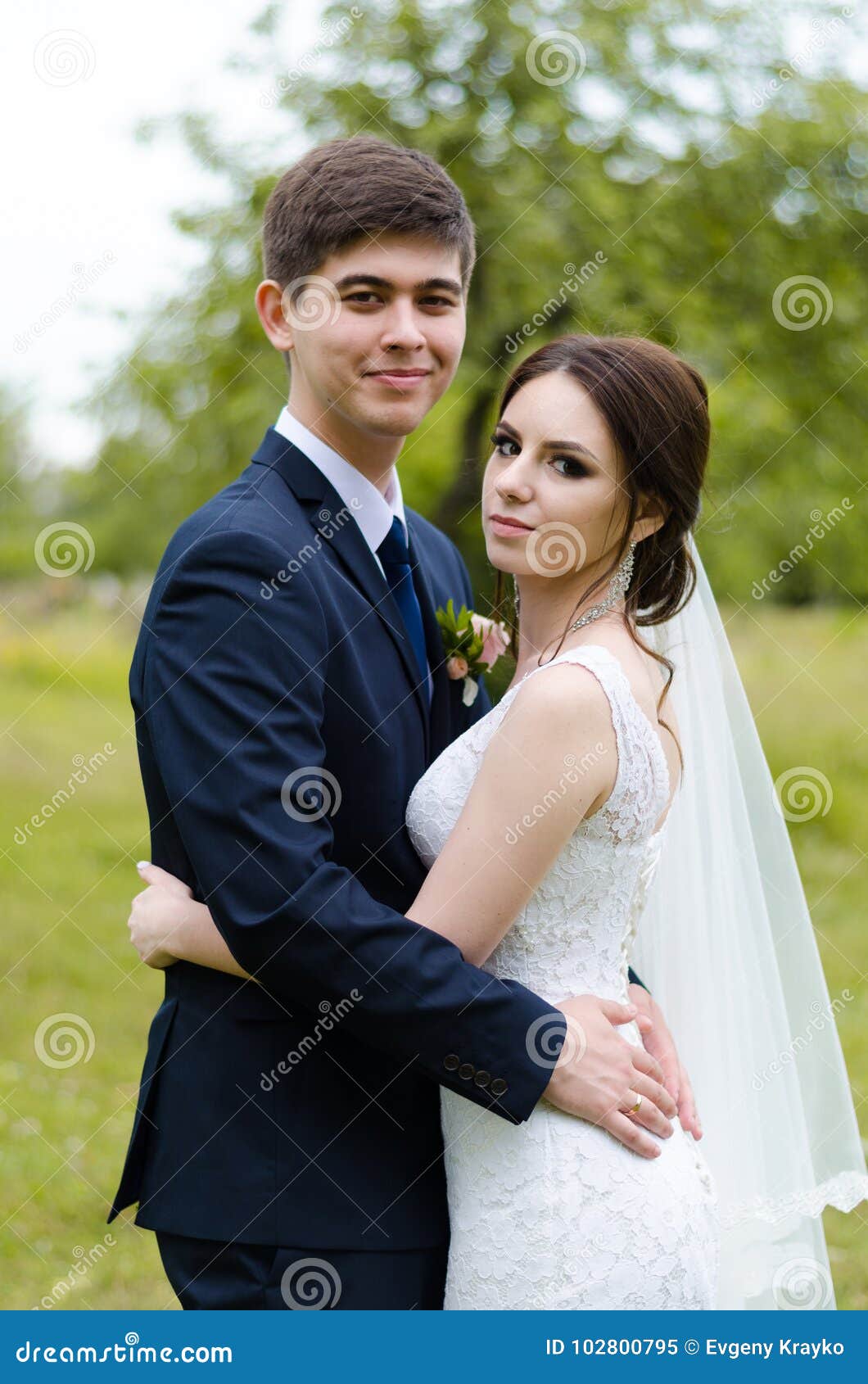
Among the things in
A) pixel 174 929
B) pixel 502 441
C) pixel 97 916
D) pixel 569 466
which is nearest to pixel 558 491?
pixel 569 466

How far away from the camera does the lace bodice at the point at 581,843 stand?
8.34 ft

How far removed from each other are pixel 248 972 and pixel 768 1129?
1544 mm

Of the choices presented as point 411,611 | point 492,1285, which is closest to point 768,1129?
point 492,1285

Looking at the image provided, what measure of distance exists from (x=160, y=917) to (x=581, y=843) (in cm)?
80

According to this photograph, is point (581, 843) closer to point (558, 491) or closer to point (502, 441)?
point (558, 491)

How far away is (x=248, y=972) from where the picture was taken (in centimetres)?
235

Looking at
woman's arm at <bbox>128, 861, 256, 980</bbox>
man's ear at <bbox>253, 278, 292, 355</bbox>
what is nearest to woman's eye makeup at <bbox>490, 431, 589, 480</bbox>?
man's ear at <bbox>253, 278, 292, 355</bbox>

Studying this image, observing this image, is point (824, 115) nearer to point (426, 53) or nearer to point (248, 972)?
point (426, 53)

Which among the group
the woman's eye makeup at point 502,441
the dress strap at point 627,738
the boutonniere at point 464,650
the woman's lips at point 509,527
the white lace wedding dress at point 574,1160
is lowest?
the white lace wedding dress at point 574,1160

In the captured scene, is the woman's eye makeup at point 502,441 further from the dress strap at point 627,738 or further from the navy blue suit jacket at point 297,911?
the dress strap at point 627,738

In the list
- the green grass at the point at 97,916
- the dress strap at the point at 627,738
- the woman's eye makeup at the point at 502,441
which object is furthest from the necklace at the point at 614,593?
the green grass at the point at 97,916

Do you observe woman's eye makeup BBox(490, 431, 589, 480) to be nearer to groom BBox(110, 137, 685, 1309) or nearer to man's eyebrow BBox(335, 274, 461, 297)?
groom BBox(110, 137, 685, 1309)

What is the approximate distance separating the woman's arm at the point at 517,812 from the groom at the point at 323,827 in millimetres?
98

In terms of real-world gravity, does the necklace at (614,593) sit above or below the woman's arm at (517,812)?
above
